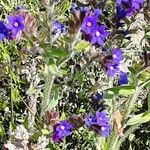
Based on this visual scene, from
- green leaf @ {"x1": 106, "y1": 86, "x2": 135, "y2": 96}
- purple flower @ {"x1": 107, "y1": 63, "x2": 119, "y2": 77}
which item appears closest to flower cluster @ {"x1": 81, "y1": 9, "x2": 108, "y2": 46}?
purple flower @ {"x1": 107, "y1": 63, "x2": 119, "y2": 77}

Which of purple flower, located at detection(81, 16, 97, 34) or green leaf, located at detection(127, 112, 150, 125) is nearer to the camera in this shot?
purple flower, located at detection(81, 16, 97, 34)

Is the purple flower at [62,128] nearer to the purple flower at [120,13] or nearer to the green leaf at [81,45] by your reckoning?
the green leaf at [81,45]

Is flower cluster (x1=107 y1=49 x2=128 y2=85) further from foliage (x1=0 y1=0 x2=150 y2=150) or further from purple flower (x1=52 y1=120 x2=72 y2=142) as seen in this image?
purple flower (x1=52 y1=120 x2=72 y2=142)

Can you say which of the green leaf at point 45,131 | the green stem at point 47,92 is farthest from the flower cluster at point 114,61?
the green leaf at point 45,131

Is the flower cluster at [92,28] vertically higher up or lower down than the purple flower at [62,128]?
higher up

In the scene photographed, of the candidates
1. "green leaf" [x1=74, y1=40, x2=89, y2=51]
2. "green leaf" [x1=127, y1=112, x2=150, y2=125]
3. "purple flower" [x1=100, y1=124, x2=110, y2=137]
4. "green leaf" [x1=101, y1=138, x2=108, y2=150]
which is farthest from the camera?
"green leaf" [x1=101, y1=138, x2=108, y2=150]

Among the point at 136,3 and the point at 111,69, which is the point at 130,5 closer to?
the point at 136,3

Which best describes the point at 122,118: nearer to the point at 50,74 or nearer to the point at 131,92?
the point at 131,92
